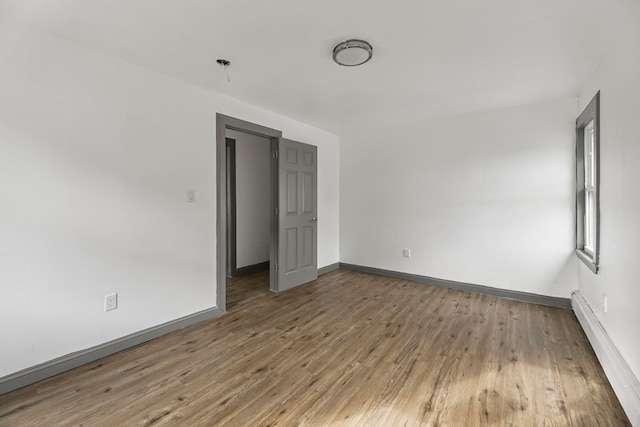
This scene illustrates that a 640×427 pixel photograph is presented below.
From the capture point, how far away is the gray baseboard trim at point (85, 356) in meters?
1.87

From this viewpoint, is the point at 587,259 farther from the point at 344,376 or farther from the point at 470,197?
the point at 344,376

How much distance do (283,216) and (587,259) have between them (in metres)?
3.26

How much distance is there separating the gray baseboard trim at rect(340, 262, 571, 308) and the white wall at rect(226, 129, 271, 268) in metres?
1.68

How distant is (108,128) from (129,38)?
0.69 m

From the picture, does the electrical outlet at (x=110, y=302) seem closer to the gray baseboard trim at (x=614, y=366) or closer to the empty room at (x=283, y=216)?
the empty room at (x=283, y=216)

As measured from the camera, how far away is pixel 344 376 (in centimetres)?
202

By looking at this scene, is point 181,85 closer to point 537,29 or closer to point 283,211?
point 283,211

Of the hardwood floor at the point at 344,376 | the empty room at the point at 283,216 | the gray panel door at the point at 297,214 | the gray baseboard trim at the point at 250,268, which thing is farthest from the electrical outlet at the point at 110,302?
the gray baseboard trim at the point at 250,268

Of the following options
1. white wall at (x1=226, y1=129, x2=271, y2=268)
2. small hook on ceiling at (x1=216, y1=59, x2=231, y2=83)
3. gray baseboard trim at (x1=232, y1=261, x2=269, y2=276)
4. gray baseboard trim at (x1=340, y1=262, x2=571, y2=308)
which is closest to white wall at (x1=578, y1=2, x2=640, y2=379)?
gray baseboard trim at (x1=340, y1=262, x2=571, y2=308)

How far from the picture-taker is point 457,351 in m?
2.36

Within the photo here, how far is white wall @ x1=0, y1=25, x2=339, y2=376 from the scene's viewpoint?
1885 mm

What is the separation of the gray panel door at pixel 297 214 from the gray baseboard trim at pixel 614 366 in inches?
122

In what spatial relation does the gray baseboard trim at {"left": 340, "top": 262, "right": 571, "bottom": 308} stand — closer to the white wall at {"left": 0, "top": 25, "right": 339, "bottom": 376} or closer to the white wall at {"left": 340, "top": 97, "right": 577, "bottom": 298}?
the white wall at {"left": 340, "top": 97, "right": 577, "bottom": 298}

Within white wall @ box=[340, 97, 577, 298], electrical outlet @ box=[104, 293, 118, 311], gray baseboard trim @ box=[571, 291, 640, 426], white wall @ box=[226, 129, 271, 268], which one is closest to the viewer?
gray baseboard trim @ box=[571, 291, 640, 426]
